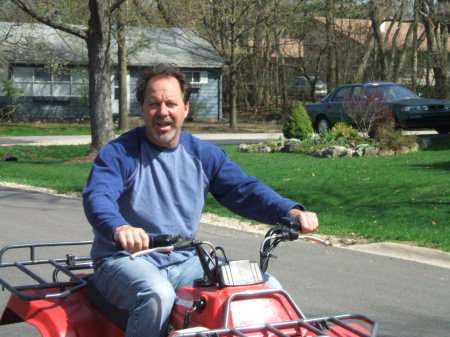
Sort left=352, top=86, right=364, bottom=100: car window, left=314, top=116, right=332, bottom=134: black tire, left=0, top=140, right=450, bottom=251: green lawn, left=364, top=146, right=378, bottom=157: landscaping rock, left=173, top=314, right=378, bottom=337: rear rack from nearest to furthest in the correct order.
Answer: left=173, top=314, right=378, bottom=337: rear rack → left=0, top=140, right=450, bottom=251: green lawn → left=364, top=146, right=378, bottom=157: landscaping rock → left=352, top=86, right=364, bottom=100: car window → left=314, top=116, right=332, bottom=134: black tire

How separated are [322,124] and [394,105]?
126 inches

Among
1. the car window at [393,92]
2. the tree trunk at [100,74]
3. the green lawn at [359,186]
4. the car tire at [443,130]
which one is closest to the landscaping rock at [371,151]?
the green lawn at [359,186]

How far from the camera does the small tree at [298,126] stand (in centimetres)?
2234

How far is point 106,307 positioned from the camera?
3639 mm

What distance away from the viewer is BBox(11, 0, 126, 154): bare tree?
810 inches

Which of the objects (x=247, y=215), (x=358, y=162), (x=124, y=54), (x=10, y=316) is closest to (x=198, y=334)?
(x=247, y=215)

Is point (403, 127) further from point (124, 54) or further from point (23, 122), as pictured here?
point (23, 122)

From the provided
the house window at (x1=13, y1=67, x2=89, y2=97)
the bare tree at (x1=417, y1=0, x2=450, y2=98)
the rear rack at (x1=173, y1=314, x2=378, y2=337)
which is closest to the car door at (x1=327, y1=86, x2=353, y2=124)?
the bare tree at (x1=417, y1=0, x2=450, y2=98)

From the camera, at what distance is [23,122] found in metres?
38.8

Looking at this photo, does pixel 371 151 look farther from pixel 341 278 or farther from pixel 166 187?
pixel 166 187

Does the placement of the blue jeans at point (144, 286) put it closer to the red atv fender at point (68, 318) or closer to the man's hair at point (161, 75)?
the red atv fender at point (68, 318)

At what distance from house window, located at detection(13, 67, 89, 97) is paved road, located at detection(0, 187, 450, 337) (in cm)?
3027

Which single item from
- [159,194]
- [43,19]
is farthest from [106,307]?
[43,19]

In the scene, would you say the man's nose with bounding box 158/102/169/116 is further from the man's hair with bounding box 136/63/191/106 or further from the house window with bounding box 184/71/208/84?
the house window with bounding box 184/71/208/84
